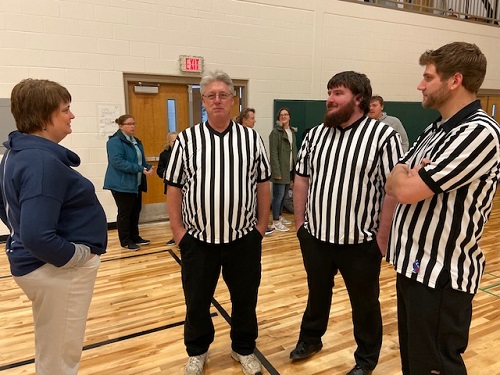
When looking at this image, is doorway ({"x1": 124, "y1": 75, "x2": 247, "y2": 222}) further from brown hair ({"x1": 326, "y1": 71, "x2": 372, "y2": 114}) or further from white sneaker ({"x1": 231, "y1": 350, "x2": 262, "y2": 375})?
brown hair ({"x1": 326, "y1": 71, "x2": 372, "y2": 114})

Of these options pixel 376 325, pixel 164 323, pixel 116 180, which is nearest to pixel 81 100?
pixel 116 180

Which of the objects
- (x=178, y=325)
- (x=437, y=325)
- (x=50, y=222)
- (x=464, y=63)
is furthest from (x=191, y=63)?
(x=437, y=325)

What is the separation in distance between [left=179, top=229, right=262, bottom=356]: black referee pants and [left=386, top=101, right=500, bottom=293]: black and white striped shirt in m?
0.83

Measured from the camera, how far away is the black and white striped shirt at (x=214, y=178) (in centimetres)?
186

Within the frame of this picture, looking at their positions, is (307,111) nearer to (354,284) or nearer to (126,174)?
(126,174)

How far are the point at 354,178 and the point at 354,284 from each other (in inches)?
21.9

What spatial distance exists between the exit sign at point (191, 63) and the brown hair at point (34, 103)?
12.8 feet

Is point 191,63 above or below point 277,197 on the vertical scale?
above

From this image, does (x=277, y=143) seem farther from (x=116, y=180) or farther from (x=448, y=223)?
(x=448, y=223)

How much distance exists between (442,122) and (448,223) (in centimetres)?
39

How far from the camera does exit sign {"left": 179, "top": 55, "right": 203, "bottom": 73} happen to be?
5055mm

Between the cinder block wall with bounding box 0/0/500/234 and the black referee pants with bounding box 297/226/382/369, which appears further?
the cinder block wall with bounding box 0/0/500/234

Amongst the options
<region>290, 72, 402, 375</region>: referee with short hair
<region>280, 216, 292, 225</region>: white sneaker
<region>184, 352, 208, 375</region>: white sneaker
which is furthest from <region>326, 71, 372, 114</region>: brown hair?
<region>280, 216, 292, 225</region>: white sneaker

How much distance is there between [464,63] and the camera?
4.15 feet
